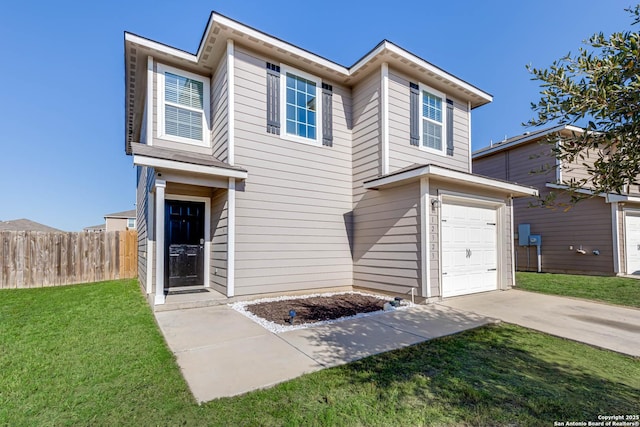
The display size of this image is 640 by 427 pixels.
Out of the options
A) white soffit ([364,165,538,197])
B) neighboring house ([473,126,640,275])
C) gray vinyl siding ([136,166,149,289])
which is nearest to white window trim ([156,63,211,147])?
gray vinyl siding ([136,166,149,289])

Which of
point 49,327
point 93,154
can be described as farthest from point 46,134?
point 49,327

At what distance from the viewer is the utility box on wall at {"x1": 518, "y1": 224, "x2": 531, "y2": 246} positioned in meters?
12.1

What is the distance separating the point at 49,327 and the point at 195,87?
570 cm

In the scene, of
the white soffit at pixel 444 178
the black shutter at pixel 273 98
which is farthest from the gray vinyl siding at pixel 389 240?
the black shutter at pixel 273 98

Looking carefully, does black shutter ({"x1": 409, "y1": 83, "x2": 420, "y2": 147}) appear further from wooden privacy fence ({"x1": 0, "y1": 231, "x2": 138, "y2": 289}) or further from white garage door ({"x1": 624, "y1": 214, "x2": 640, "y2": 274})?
wooden privacy fence ({"x1": 0, "y1": 231, "x2": 138, "y2": 289})

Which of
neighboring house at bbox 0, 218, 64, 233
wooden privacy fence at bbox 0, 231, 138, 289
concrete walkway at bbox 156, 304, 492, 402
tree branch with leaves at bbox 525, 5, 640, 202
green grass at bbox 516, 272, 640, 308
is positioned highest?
tree branch with leaves at bbox 525, 5, 640, 202

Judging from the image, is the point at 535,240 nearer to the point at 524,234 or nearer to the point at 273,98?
the point at 524,234

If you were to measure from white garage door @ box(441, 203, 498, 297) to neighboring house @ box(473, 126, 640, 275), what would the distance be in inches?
112

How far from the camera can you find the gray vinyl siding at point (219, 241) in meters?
6.33

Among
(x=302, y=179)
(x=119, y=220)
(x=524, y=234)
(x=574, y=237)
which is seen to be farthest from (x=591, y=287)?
(x=119, y=220)

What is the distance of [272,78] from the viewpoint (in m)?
6.90

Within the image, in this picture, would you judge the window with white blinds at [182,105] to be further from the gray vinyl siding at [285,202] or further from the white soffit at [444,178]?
the white soffit at [444,178]

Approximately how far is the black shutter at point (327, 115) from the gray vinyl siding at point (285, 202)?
16 cm

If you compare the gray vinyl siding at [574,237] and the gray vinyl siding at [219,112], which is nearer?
the gray vinyl siding at [219,112]
